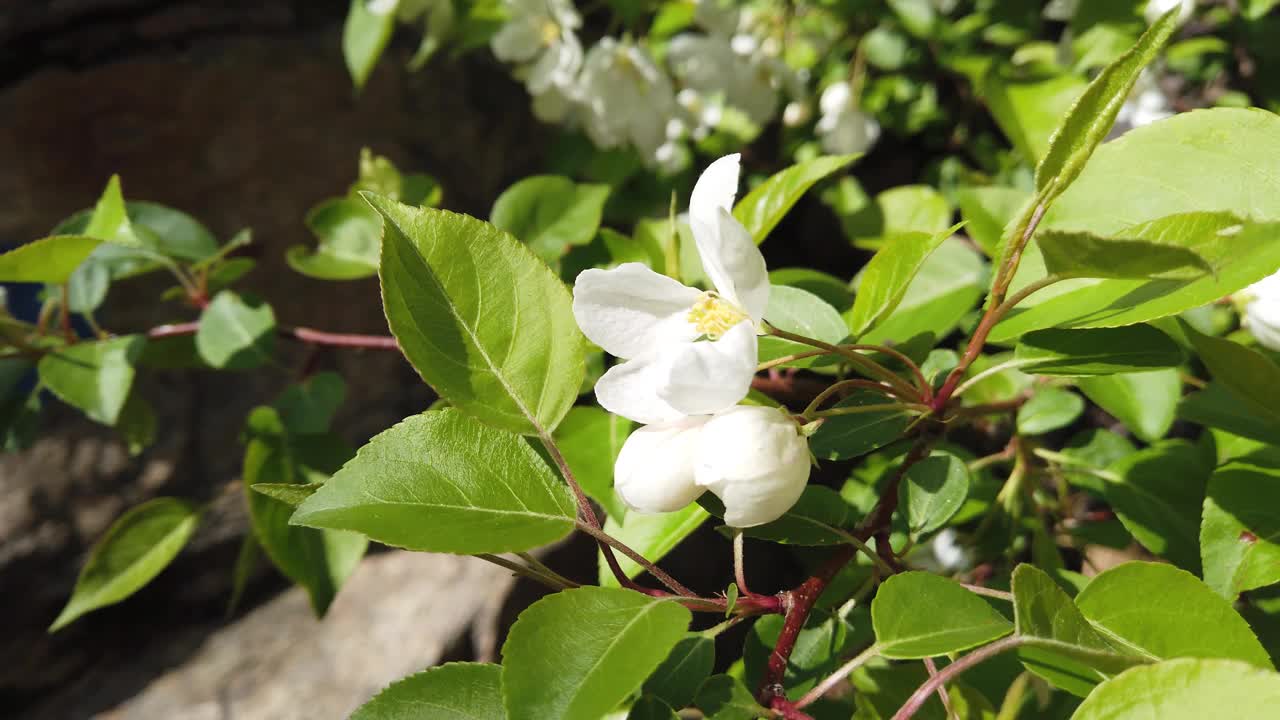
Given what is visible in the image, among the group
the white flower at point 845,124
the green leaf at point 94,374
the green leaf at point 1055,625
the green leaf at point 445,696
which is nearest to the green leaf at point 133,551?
the green leaf at point 94,374

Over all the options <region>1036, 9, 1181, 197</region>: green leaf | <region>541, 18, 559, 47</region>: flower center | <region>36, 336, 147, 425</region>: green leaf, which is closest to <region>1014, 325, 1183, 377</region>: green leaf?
<region>1036, 9, 1181, 197</region>: green leaf

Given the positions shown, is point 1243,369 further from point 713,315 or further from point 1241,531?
point 713,315

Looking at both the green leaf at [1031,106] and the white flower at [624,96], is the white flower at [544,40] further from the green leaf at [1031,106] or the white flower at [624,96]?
the green leaf at [1031,106]

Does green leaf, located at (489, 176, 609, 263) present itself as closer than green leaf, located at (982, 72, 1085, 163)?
Yes

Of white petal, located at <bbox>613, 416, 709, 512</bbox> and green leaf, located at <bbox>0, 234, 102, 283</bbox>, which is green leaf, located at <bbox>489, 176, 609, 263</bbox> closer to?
green leaf, located at <bbox>0, 234, 102, 283</bbox>

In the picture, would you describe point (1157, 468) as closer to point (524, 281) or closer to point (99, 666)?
point (524, 281)
